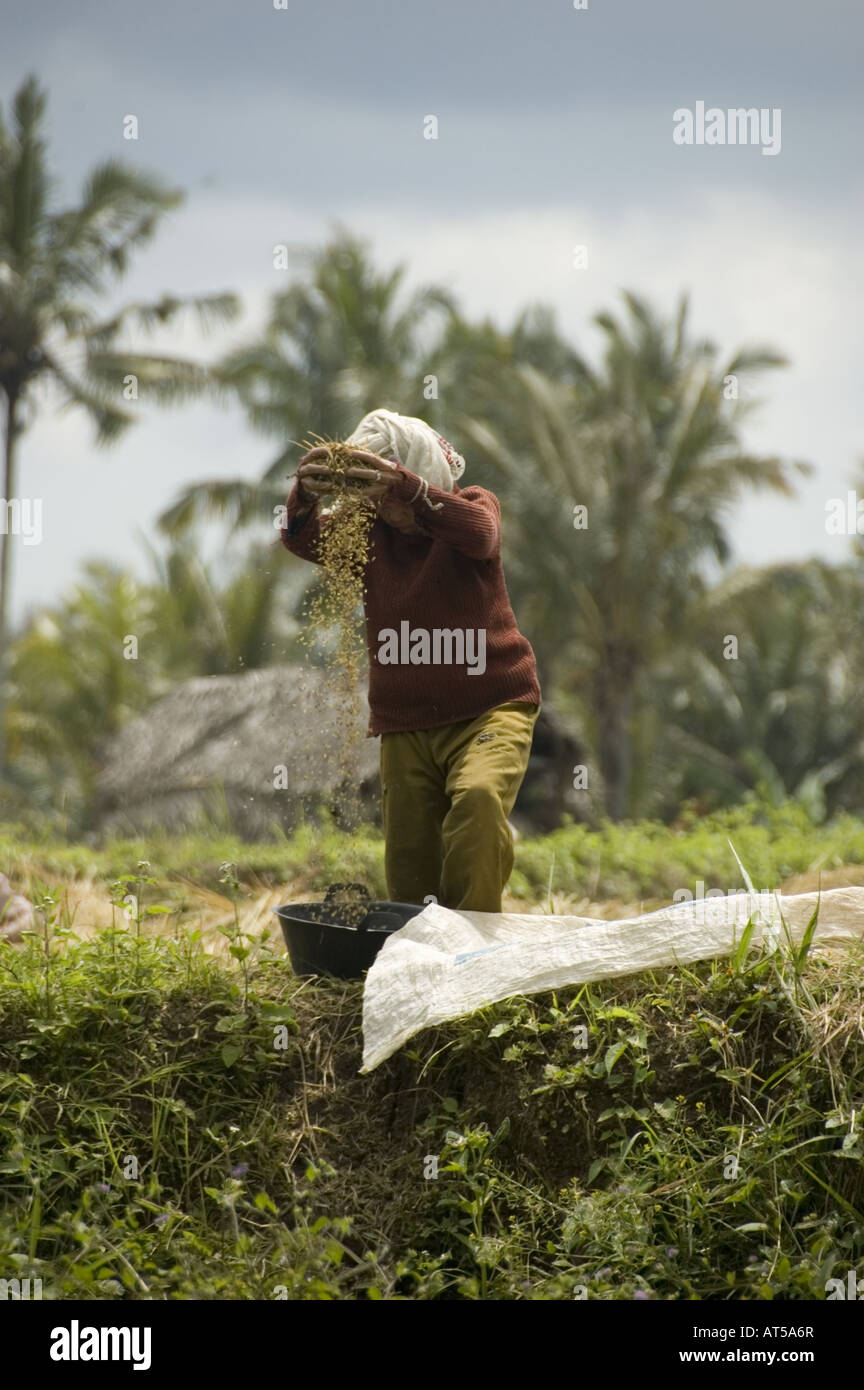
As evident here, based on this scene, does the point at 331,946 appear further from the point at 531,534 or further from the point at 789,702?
the point at 789,702

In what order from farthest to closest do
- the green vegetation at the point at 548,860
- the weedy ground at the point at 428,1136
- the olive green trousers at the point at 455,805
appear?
the green vegetation at the point at 548,860, the olive green trousers at the point at 455,805, the weedy ground at the point at 428,1136

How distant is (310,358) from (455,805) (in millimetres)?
16569

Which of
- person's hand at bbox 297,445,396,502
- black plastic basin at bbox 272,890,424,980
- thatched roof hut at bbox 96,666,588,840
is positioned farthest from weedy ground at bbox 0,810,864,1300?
thatched roof hut at bbox 96,666,588,840

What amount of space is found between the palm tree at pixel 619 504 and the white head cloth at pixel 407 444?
11.9 metres

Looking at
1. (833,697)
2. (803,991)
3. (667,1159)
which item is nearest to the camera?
(667,1159)

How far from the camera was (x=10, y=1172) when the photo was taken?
8.91 ft

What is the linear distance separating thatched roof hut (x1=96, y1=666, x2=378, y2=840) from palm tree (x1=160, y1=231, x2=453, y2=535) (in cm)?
817

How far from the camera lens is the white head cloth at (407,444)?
359 cm

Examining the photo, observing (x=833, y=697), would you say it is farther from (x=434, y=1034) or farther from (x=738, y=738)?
(x=434, y=1034)

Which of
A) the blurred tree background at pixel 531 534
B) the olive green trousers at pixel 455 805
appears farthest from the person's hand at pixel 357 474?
the blurred tree background at pixel 531 534

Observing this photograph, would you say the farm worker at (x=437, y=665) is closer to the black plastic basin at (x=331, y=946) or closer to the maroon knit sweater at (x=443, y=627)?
the maroon knit sweater at (x=443, y=627)

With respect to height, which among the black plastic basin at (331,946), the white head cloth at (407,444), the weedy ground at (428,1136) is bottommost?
the weedy ground at (428,1136)
